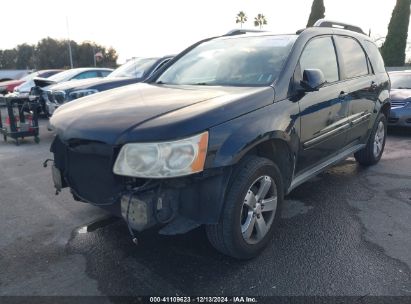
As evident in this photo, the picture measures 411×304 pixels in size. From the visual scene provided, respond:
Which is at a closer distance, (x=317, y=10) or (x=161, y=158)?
(x=161, y=158)

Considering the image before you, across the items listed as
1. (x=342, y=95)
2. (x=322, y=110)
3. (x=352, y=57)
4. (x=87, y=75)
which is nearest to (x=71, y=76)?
(x=87, y=75)

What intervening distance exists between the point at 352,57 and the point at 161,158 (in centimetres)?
324

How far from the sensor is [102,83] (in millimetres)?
7504

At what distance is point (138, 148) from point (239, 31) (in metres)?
2.87

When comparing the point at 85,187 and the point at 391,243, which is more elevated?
the point at 85,187

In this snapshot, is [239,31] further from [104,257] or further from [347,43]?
[104,257]

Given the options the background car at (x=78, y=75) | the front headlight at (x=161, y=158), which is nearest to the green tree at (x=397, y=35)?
the background car at (x=78, y=75)

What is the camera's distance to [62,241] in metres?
3.41

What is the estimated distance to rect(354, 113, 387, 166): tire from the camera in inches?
215

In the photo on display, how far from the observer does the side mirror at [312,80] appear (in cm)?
330

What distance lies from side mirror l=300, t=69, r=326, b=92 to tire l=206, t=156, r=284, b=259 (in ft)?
2.62

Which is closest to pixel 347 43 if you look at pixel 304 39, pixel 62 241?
pixel 304 39

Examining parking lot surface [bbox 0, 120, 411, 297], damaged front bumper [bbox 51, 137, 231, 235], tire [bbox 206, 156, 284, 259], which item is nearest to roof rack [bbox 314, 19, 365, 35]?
parking lot surface [bbox 0, 120, 411, 297]

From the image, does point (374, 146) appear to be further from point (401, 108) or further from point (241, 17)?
point (241, 17)
